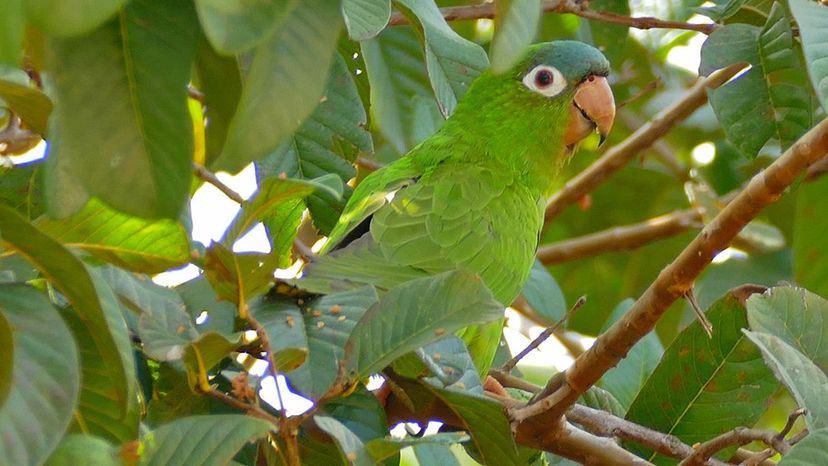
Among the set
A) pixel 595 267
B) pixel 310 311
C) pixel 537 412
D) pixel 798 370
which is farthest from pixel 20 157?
pixel 595 267

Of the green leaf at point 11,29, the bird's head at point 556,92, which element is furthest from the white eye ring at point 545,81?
the green leaf at point 11,29

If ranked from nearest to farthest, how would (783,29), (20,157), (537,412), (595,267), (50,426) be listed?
1. (50,426)
2. (537,412)
3. (783,29)
4. (20,157)
5. (595,267)

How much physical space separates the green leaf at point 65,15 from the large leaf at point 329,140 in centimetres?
84

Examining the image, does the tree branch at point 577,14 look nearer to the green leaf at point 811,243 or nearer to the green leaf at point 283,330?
the green leaf at point 811,243

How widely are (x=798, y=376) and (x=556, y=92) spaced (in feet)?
4.13

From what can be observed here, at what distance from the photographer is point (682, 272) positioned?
1158 millimetres

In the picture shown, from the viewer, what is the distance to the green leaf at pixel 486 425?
1.24 meters

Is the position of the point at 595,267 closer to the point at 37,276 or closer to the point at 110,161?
the point at 37,276

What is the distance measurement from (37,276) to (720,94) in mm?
→ 1091

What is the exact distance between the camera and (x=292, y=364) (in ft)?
3.50

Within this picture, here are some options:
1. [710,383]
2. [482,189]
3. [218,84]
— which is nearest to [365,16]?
[218,84]

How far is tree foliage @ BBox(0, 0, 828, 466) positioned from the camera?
0.77m

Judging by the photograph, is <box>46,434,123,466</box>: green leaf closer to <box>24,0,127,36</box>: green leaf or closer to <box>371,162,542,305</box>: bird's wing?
<box>24,0,127,36</box>: green leaf

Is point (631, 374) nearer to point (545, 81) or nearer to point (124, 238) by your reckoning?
point (545, 81)
